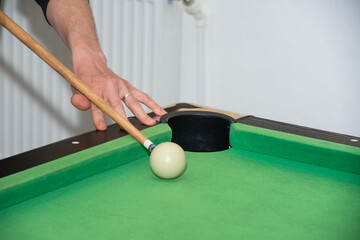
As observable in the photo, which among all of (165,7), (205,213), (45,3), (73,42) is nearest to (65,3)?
(45,3)

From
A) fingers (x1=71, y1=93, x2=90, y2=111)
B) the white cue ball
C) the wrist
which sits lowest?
the white cue ball

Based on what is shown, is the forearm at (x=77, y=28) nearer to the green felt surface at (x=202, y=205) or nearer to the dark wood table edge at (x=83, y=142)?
the dark wood table edge at (x=83, y=142)

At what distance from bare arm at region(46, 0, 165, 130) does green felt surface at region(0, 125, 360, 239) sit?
303 millimetres

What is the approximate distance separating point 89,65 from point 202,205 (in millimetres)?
→ 868

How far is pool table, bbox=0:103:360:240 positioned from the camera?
3.32 ft

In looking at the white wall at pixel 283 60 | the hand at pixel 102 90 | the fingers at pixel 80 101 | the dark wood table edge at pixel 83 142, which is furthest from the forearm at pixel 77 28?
the white wall at pixel 283 60

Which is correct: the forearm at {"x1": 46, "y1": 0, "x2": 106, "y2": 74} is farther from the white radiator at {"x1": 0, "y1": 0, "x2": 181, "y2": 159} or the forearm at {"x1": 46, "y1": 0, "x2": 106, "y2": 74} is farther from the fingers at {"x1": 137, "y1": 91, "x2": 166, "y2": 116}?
the white radiator at {"x1": 0, "y1": 0, "x2": 181, "y2": 159}

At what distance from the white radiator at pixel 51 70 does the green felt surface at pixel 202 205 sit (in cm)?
140

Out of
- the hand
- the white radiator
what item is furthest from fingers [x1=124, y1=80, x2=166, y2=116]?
the white radiator

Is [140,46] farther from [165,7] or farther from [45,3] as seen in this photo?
[45,3]

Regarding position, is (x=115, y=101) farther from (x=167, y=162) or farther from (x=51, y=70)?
(x=51, y=70)

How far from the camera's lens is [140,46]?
3.04 m

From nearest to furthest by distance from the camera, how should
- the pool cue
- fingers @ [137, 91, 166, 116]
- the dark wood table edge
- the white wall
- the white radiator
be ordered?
the dark wood table edge
the pool cue
fingers @ [137, 91, 166, 116]
the white radiator
the white wall

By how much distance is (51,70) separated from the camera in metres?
2.63
